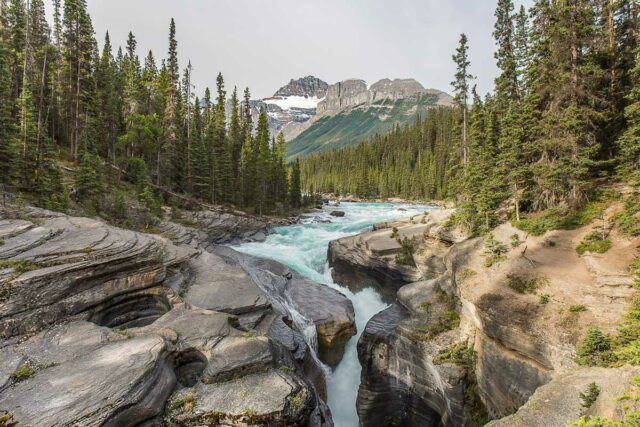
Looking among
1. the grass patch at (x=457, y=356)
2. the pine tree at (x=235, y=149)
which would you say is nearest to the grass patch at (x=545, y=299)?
the grass patch at (x=457, y=356)

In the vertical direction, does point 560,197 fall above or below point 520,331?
above

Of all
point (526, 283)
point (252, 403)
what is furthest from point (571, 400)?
point (252, 403)

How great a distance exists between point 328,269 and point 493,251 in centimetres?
1670

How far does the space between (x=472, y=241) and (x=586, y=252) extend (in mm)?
6009

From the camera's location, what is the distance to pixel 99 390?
7.37 meters

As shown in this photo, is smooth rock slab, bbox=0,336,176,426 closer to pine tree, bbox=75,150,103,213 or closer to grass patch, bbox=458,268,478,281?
grass patch, bbox=458,268,478,281

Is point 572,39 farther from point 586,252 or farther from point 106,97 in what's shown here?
point 106,97

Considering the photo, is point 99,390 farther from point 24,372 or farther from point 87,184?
point 87,184

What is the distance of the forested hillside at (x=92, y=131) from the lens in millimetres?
23062

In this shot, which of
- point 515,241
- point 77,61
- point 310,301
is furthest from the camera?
point 77,61

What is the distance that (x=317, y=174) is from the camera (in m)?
140

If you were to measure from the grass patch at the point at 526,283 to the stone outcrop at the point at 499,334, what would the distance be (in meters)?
0.04

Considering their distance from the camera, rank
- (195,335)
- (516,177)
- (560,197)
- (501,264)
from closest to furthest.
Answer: (195,335) < (501,264) < (560,197) < (516,177)

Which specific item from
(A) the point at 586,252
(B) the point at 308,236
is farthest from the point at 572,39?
(B) the point at 308,236
